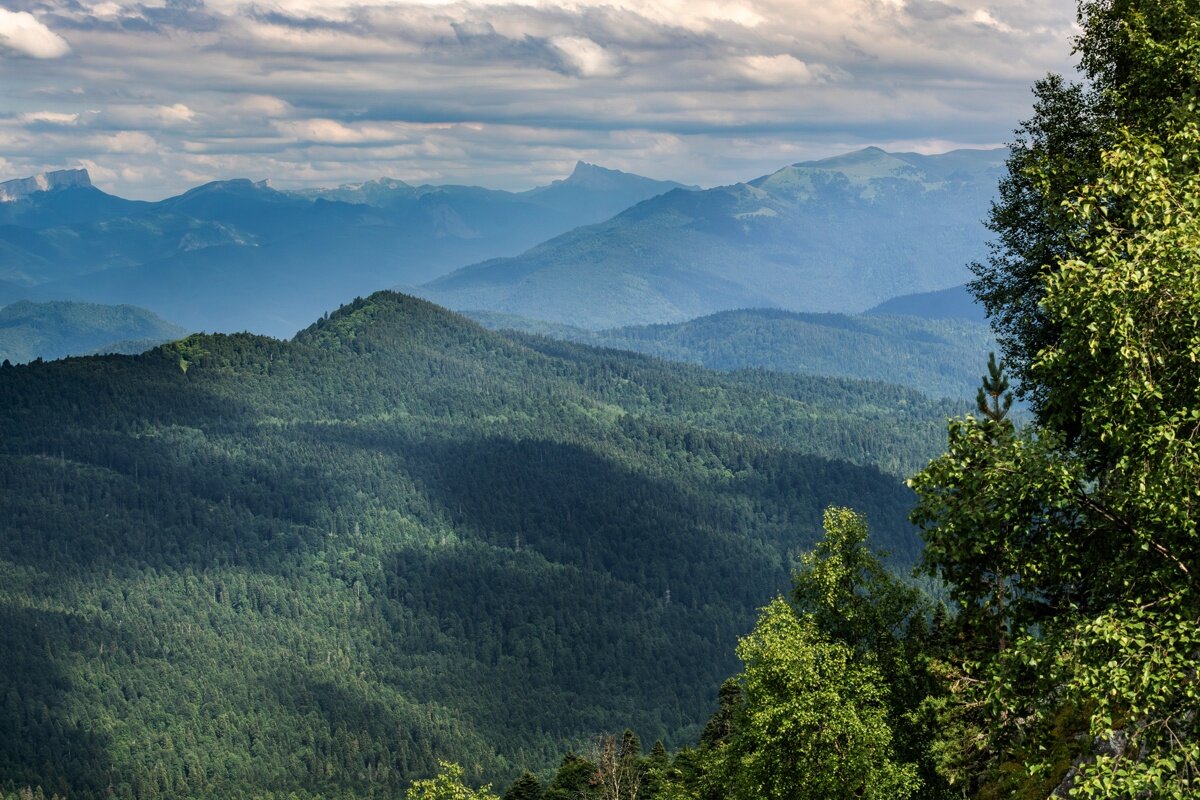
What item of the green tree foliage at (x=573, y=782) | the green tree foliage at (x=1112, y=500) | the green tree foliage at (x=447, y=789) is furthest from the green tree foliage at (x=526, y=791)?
the green tree foliage at (x=1112, y=500)

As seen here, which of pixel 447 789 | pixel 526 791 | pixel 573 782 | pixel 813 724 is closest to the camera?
pixel 447 789

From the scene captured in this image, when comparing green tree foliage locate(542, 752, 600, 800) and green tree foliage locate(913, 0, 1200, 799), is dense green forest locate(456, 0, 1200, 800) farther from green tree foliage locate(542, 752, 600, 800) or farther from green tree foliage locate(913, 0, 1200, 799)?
green tree foliage locate(542, 752, 600, 800)

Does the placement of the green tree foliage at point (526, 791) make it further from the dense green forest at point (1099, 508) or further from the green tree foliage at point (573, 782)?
the dense green forest at point (1099, 508)

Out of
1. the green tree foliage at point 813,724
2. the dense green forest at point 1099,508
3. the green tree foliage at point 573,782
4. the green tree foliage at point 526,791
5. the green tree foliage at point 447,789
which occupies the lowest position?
the green tree foliage at point 526,791

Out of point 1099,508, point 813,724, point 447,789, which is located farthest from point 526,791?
point 1099,508

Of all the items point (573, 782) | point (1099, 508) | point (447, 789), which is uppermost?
point (1099, 508)

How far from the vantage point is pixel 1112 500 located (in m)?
22.2

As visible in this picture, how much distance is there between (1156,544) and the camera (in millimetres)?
21656

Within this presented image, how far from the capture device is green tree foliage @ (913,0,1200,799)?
20.6m

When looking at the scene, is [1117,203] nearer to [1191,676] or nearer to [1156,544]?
[1156,544]

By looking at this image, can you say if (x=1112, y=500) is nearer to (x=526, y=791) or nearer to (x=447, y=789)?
(x=447, y=789)

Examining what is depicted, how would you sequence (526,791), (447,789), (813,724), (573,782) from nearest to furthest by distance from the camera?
(447,789), (813,724), (573,782), (526,791)

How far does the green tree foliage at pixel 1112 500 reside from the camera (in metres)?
20.6

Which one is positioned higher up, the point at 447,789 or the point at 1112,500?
the point at 1112,500
